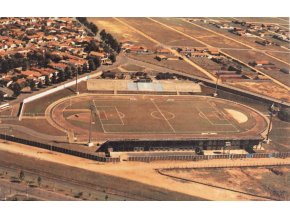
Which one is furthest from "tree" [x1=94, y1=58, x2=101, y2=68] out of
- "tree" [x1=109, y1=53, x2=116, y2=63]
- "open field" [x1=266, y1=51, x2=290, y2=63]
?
"open field" [x1=266, y1=51, x2=290, y2=63]

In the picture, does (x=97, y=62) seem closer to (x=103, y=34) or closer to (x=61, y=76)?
(x=61, y=76)

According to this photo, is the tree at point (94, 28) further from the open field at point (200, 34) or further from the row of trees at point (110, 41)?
the open field at point (200, 34)

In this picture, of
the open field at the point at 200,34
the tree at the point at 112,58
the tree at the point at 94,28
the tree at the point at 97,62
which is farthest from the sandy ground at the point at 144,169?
the tree at the point at 94,28

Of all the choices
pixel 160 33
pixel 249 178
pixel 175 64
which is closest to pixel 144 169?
pixel 249 178

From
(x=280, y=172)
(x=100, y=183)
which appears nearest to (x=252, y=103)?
(x=280, y=172)

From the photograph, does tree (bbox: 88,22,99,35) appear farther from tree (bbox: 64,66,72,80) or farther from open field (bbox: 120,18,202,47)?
tree (bbox: 64,66,72,80)
